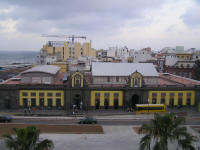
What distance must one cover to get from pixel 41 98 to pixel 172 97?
30.5m

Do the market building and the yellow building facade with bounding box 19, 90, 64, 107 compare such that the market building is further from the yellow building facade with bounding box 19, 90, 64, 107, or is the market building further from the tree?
the tree

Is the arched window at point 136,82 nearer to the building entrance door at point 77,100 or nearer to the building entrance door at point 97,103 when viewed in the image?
the building entrance door at point 97,103

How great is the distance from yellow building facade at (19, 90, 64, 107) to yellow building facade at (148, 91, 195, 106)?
69.1 feet

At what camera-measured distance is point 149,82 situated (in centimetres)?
5759

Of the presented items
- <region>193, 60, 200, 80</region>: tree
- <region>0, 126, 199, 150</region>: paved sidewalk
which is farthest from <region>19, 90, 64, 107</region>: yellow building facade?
<region>193, 60, 200, 80</region>: tree

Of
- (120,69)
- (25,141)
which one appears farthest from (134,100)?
(25,141)

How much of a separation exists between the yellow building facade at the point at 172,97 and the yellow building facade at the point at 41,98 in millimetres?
21051

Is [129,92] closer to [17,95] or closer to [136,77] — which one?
[136,77]

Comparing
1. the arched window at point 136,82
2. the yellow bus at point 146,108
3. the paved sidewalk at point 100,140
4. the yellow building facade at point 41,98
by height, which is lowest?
the paved sidewalk at point 100,140

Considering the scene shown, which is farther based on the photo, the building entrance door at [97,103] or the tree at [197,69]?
the tree at [197,69]

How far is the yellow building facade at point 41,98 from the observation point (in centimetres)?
5072

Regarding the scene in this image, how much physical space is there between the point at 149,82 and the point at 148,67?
5.20 meters

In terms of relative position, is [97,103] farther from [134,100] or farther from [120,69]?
[120,69]

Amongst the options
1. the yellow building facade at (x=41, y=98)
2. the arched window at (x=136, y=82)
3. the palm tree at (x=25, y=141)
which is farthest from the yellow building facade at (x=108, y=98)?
the palm tree at (x=25, y=141)
